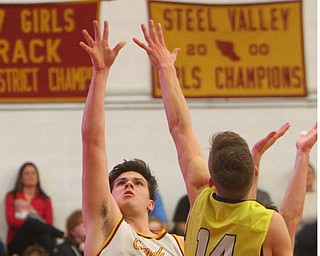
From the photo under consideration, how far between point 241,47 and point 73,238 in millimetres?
3140

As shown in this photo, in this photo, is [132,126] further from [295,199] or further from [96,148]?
[295,199]

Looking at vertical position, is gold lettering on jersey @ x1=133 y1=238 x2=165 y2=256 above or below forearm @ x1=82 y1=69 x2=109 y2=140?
below

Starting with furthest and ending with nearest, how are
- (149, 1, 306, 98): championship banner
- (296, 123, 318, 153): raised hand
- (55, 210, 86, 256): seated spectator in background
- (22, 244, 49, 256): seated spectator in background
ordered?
(149, 1, 306, 98): championship banner
(22, 244, 49, 256): seated spectator in background
(55, 210, 86, 256): seated spectator in background
(296, 123, 318, 153): raised hand

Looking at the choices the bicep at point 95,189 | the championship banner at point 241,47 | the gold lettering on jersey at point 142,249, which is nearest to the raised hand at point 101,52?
the bicep at point 95,189

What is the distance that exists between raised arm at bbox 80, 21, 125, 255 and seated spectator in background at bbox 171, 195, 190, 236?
15.6 ft

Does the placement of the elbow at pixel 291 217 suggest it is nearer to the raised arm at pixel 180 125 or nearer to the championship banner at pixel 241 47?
the raised arm at pixel 180 125

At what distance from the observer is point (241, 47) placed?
33.0 ft

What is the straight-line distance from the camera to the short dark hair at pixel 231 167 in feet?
11.0

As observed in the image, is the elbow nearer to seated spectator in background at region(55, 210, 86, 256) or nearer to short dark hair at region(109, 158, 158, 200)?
short dark hair at region(109, 158, 158, 200)

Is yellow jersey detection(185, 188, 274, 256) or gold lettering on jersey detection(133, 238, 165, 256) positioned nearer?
yellow jersey detection(185, 188, 274, 256)

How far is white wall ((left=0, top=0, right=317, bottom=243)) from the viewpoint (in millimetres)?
9336

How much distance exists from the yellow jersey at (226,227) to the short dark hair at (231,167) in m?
0.06

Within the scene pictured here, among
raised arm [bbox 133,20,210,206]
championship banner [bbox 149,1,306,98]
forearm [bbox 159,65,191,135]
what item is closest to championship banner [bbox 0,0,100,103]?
championship banner [bbox 149,1,306,98]

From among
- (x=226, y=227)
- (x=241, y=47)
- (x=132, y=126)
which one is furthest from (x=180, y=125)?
(x=241, y=47)
